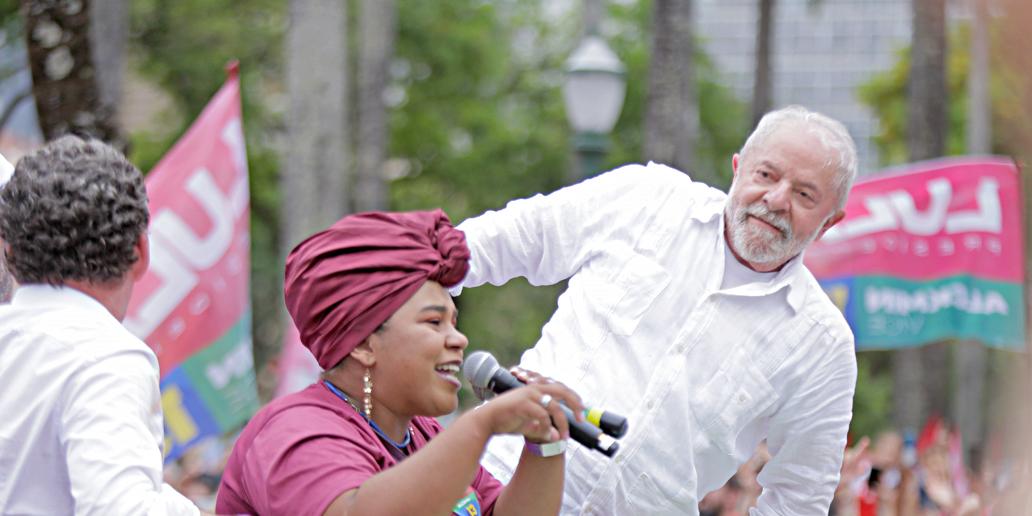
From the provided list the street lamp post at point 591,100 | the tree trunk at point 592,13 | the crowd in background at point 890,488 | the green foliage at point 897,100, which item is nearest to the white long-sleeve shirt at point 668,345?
the crowd in background at point 890,488

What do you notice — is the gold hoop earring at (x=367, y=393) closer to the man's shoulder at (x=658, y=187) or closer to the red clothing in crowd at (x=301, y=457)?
Result: the red clothing in crowd at (x=301, y=457)

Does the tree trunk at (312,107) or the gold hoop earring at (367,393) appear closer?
the gold hoop earring at (367,393)

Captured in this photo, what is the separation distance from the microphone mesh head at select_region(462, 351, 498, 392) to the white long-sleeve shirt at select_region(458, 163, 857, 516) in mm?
798

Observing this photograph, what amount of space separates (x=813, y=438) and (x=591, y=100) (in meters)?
9.11

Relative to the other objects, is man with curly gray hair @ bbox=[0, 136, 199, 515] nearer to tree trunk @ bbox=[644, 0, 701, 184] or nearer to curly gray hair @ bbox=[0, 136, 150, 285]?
curly gray hair @ bbox=[0, 136, 150, 285]

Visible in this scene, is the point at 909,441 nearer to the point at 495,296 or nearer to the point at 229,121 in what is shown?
the point at 229,121

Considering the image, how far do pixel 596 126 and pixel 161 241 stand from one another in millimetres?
5430

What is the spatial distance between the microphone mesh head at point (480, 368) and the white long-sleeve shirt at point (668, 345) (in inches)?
31.4

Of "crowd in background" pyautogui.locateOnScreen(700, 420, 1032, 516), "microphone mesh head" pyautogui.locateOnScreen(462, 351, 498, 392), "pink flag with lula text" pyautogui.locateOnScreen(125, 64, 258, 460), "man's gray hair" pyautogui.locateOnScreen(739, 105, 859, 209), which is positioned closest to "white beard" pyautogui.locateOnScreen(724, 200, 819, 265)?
"man's gray hair" pyautogui.locateOnScreen(739, 105, 859, 209)

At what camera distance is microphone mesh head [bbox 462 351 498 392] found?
3.02 metres

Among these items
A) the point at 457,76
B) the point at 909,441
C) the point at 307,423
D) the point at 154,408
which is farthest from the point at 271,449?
the point at 457,76

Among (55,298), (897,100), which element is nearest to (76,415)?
(55,298)

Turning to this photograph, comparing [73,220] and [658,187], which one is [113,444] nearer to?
[73,220]

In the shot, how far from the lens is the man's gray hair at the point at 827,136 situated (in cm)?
413
